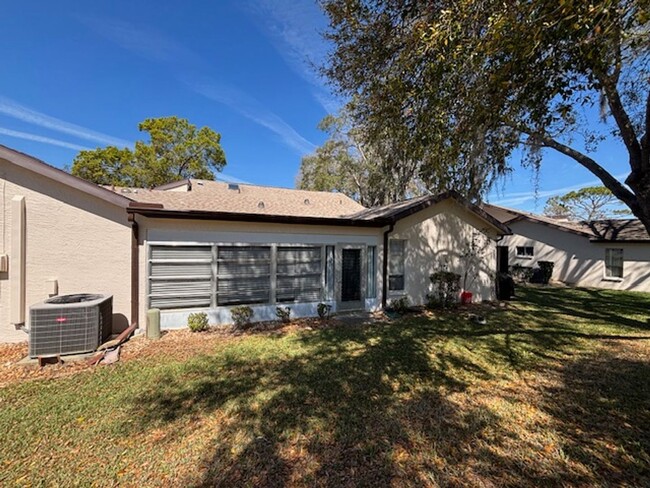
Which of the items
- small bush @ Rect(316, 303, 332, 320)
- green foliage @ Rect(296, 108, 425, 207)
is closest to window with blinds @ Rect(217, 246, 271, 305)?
small bush @ Rect(316, 303, 332, 320)

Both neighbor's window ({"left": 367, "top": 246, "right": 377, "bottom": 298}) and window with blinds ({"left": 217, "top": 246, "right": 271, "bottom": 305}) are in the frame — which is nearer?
window with blinds ({"left": 217, "top": 246, "right": 271, "bottom": 305})

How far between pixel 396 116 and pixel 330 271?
5.09 meters

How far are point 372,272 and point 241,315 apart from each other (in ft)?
14.9

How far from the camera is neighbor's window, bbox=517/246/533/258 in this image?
66.4ft

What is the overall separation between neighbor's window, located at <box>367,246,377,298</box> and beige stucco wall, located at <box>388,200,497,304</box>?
0.74 meters

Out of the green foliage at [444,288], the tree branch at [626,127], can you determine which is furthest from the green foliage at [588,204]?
the tree branch at [626,127]

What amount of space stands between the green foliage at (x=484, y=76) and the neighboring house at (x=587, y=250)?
748cm

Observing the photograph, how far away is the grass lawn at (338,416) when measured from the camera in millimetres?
2996

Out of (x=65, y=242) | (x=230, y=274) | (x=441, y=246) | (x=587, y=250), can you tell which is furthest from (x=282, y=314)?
(x=587, y=250)

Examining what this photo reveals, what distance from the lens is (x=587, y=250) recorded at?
17.8m

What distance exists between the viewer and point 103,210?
23.8ft

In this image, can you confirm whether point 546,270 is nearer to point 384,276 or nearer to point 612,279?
point 612,279

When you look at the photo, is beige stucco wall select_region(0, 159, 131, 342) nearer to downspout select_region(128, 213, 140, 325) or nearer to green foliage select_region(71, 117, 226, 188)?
downspout select_region(128, 213, 140, 325)

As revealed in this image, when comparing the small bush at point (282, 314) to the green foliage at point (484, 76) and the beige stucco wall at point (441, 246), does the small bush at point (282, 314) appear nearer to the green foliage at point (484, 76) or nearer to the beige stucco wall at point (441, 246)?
the beige stucco wall at point (441, 246)
